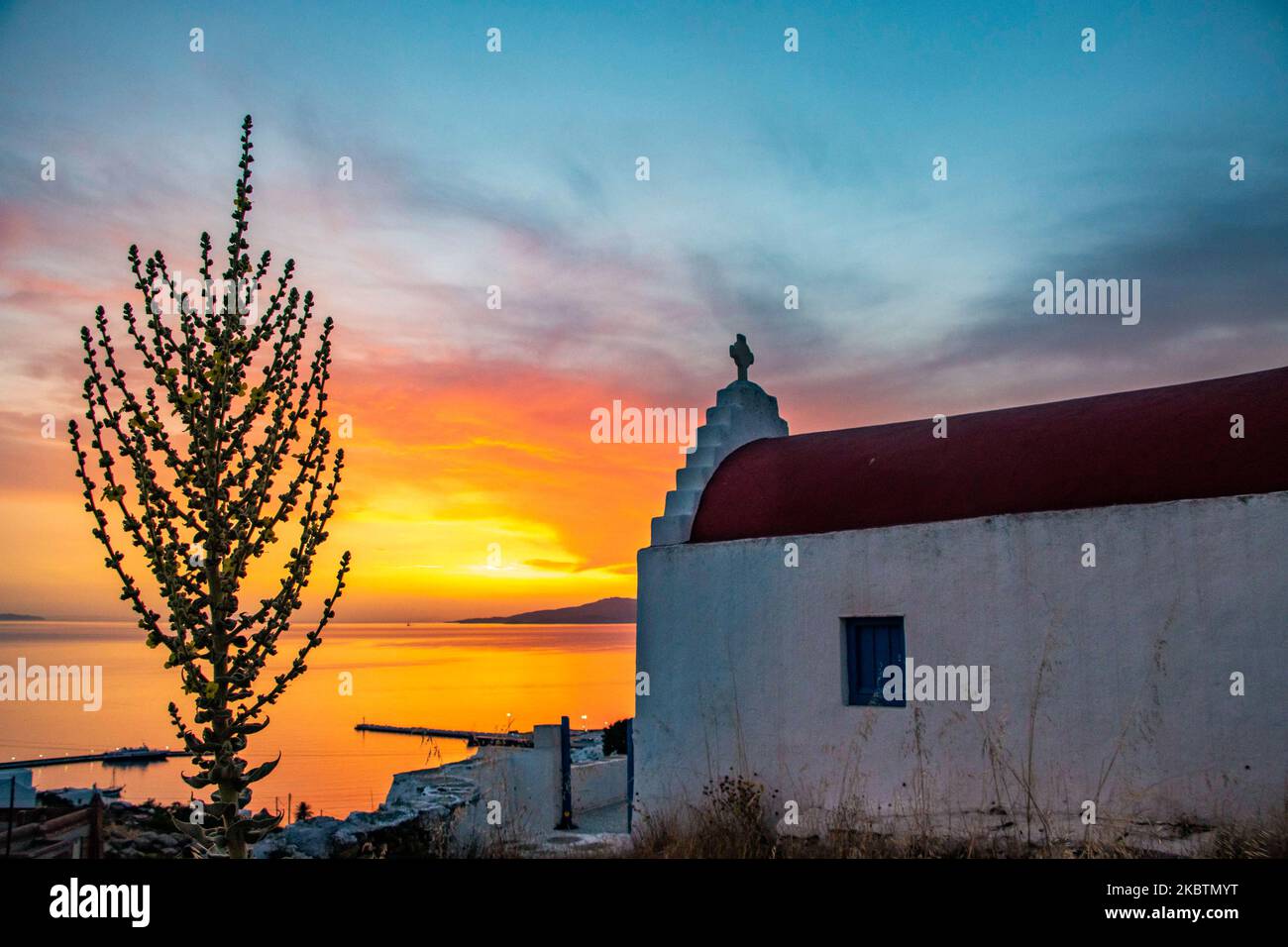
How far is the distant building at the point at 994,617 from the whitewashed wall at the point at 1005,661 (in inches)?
0.8

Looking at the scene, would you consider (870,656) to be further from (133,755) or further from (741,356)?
(133,755)

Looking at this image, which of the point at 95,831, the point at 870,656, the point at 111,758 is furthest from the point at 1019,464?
the point at 111,758

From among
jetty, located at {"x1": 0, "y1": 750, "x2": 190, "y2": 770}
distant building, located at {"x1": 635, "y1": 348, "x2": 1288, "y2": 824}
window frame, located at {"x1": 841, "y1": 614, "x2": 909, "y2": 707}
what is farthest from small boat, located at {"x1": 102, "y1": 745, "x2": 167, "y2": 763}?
window frame, located at {"x1": 841, "y1": 614, "x2": 909, "y2": 707}

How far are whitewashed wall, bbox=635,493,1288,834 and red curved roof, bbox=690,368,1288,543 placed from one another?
398mm

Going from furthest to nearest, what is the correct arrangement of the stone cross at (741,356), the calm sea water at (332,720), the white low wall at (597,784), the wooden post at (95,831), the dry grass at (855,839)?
the calm sea water at (332,720), the white low wall at (597,784), the stone cross at (741,356), the wooden post at (95,831), the dry grass at (855,839)

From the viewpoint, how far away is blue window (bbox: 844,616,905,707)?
432 inches

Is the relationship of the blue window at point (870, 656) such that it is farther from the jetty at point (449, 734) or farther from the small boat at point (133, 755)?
the small boat at point (133, 755)

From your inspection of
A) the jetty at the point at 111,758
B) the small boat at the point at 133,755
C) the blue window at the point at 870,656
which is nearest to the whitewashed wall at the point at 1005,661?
the blue window at the point at 870,656

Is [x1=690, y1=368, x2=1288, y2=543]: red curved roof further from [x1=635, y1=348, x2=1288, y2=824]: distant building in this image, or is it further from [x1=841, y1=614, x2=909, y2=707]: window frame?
[x1=841, y1=614, x2=909, y2=707]: window frame

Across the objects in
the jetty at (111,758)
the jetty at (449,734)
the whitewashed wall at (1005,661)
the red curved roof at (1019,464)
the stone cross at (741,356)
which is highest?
the stone cross at (741,356)

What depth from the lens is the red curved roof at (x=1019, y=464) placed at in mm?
9719

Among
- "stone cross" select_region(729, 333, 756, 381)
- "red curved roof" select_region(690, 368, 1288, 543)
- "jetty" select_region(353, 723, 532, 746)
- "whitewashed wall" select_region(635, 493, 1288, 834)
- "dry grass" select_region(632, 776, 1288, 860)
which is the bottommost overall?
"jetty" select_region(353, 723, 532, 746)
